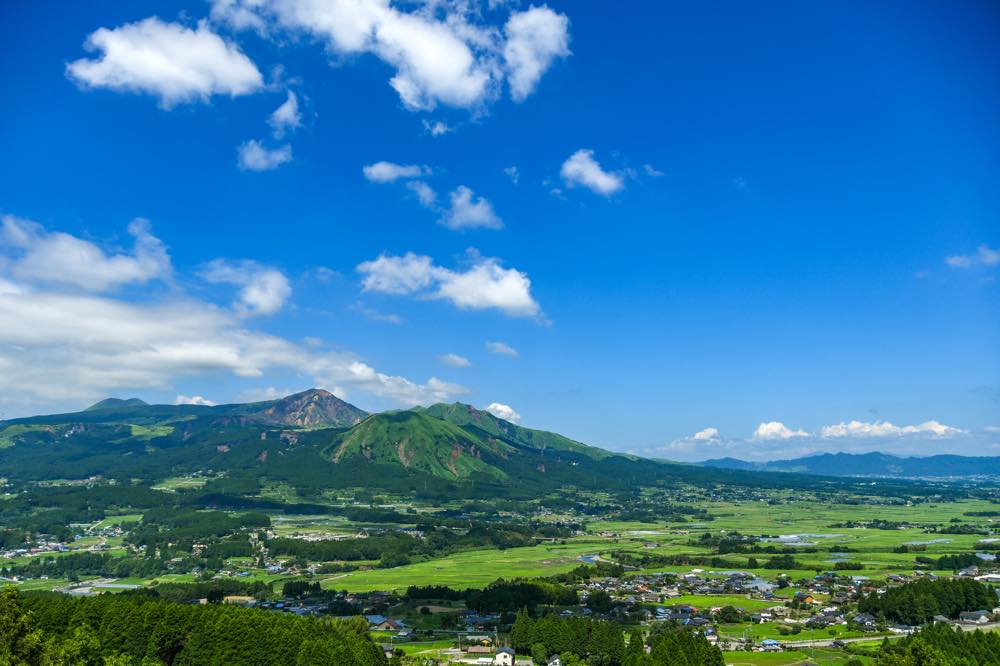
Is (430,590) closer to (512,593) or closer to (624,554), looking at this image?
(512,593)

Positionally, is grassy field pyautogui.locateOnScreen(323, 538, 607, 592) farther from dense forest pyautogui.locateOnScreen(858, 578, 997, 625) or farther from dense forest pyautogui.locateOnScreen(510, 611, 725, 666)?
dense forest pyautogui.locateOnScreen(858, 578, 997, 625)

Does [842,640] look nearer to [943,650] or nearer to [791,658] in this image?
[791,658]

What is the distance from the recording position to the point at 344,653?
182ft

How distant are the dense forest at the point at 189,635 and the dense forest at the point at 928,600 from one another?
69.7 meters

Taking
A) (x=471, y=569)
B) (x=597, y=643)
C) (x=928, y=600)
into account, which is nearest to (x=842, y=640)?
(x=928, y=600)

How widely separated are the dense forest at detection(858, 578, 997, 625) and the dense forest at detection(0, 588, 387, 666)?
69671 mm

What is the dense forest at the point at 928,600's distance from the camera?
86625 millimetres

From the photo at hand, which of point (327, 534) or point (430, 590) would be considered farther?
point (327, 534)

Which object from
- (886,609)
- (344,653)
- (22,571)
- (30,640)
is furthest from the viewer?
(22,571)

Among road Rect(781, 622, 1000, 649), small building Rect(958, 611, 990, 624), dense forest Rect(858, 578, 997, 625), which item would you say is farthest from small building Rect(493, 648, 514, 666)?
small building Rect(958, 611, 990, 624)

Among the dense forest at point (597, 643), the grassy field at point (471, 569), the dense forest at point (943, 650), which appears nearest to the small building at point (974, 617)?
the dense forest at point (943, 650)

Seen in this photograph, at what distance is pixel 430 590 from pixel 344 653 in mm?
56079

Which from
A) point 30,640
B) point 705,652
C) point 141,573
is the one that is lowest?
point 141,573

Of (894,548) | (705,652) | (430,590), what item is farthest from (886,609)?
(894,548)
